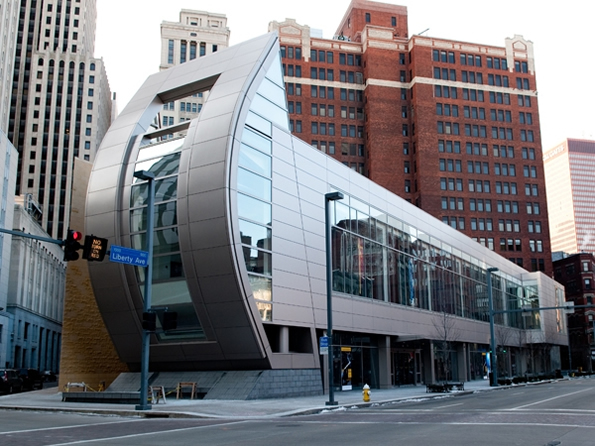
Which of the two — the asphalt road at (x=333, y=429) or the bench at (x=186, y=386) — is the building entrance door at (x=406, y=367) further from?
the asphalt road at (x=333, y=429)

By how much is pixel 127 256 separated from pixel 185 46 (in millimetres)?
107775

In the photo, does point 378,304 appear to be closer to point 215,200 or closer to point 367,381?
point 367,381

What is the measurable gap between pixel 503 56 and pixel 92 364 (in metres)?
103

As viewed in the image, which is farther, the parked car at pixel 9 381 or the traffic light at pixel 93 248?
the parked car at pixel 9 381

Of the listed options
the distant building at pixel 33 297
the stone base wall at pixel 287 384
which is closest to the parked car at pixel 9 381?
the stone base wall at pixel 287 384

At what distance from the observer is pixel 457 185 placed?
11238 centimetres

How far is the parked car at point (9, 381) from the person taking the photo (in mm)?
39894

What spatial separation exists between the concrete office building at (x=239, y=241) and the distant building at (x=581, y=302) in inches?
4285

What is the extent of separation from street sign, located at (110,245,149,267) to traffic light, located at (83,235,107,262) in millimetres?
3311

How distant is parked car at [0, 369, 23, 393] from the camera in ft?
131

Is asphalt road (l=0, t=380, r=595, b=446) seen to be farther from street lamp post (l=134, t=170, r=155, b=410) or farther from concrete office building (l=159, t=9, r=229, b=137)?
concrete office building (l=159, t=9, r=229, b=137)

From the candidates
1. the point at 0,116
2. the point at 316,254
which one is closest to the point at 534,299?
the point at 316,254

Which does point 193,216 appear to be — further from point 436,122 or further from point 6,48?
point 6,48

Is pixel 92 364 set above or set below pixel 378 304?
below
